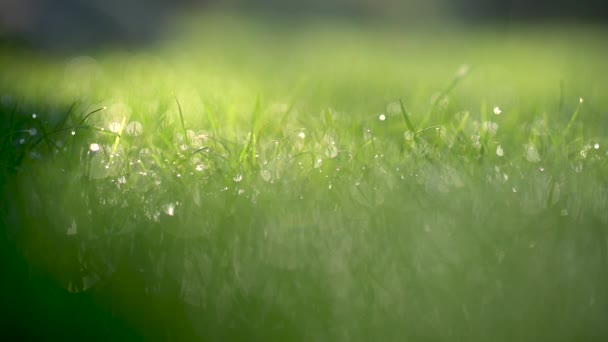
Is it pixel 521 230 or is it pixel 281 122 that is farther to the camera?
pixel 281 122

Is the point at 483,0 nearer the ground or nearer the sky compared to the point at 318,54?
nearer the sky

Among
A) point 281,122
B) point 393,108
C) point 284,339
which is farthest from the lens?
point 393,108

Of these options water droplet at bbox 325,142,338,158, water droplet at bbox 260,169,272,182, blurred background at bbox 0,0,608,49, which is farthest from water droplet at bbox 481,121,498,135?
blurred background at bbox 0,0,608,49

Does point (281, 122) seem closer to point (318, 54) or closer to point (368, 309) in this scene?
point (368, 309)

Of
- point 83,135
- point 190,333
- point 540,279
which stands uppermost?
point 83,135

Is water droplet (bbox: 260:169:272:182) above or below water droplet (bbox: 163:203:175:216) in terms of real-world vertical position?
above

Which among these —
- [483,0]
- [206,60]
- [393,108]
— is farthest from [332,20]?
[393,108]

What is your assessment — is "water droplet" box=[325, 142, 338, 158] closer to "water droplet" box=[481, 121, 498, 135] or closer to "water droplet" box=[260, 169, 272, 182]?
"water droplet" box=[260, 169, 272, 182]
